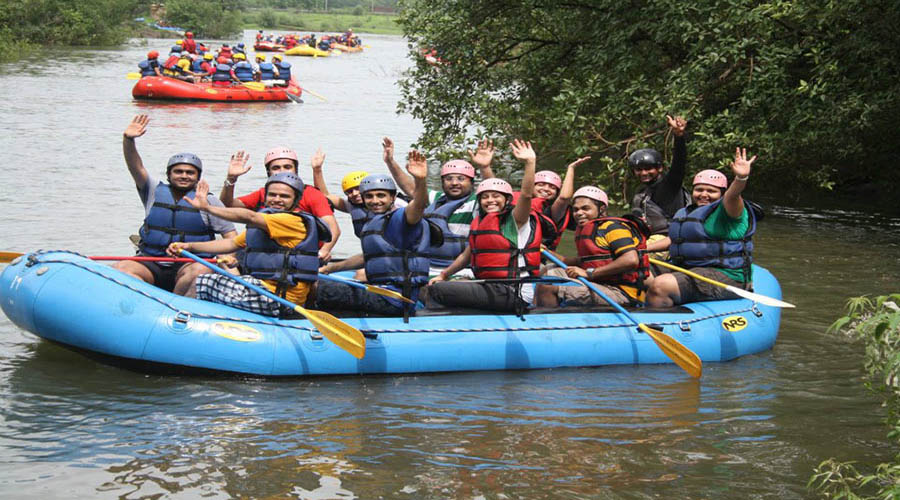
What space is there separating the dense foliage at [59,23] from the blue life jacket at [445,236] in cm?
2725

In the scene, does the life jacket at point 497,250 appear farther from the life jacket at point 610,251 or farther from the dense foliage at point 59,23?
the dense foliage at point 59,23

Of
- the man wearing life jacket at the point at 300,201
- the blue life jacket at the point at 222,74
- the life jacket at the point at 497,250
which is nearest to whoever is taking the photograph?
the life jacket at the point at 497,250

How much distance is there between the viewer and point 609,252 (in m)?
6.64

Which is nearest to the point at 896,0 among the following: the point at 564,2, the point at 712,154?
the point at 712,154

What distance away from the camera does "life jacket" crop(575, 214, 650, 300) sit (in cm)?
663

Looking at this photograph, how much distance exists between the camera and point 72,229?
1050 cm

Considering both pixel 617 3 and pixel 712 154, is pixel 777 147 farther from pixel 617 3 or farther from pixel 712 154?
pixel 617 3

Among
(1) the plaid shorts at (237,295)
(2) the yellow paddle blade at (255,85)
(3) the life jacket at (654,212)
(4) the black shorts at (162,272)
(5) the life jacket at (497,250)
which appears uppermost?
(2) the yellow paddle blade at (255,85)

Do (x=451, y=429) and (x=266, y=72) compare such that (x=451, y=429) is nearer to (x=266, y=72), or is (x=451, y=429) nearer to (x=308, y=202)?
(x=308, y=202)

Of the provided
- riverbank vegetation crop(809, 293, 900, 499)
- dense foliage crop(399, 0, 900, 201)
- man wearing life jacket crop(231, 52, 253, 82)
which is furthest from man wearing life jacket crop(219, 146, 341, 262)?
man wearing life jacket crop(231, 52, 253, 82)

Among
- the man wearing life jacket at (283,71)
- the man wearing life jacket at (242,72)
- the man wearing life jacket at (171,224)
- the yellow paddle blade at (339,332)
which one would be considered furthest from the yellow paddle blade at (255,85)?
the yellow paddle blade at (339,332)

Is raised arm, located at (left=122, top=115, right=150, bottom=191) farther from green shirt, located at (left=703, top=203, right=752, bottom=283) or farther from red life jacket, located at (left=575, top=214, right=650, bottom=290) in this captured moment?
green shirt, located at (left=703, top=203, right=752, bottom=283)

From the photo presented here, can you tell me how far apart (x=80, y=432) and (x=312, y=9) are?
316ft

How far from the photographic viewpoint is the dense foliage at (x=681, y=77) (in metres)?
10.1
